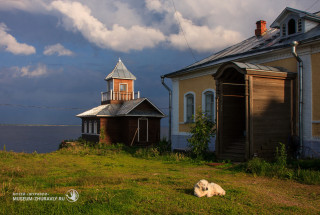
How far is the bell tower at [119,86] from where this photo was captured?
29.6 m

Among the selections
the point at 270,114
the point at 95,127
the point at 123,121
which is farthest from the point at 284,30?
the point at 95,127

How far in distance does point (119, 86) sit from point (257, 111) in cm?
2080

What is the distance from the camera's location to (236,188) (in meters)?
7.16

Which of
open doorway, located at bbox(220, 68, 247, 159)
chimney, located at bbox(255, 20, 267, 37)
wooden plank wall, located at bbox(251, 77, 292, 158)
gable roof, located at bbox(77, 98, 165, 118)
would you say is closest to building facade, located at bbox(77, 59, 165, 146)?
gable roof, located at bbox(77, 98, 165, 118)

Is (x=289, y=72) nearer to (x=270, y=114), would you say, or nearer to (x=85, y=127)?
(x=270, y=114)

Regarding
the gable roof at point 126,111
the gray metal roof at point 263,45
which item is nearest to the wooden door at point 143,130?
the gable roof at point 126,111

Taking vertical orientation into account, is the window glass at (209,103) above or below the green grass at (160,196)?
above

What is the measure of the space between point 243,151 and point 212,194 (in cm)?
598

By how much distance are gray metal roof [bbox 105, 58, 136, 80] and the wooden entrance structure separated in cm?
1882

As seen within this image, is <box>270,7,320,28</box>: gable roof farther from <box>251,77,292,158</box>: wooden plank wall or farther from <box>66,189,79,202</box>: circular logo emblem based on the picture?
<box>66,189,79,202</box>: circular logo emblem

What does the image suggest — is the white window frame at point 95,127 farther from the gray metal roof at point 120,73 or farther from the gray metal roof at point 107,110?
the gray metal roof at point 120,73

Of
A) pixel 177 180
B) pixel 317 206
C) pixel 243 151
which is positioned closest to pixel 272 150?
pixel 243 151

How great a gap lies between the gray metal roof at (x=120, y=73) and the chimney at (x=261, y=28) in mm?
15725

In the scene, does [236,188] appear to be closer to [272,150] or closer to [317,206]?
[317,206]
